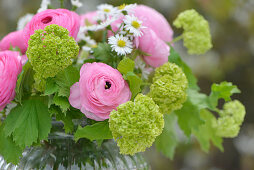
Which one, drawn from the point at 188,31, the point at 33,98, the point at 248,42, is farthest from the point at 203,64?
the point at 33,98

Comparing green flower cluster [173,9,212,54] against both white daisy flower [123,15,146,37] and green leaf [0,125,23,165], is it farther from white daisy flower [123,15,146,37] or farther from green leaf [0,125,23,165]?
green leaf [0,125,23,165]

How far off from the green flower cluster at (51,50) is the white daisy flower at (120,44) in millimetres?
55

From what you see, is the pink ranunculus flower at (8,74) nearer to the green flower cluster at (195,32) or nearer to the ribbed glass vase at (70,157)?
the ribbed glass vase at (70,157)

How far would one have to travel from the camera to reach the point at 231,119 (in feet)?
1.49

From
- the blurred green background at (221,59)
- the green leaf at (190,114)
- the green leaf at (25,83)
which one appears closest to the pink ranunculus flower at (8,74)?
the green leaf at (25,83)

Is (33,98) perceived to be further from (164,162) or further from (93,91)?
(164,162)

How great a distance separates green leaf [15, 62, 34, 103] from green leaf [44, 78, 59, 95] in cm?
3

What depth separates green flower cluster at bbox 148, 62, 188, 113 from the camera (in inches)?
14.2

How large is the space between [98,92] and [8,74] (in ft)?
0.35

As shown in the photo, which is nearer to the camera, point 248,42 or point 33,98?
point 33,98

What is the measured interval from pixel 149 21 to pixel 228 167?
1096mm

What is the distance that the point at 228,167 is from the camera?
137 cm

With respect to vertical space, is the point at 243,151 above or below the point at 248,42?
below

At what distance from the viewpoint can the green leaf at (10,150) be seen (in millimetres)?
376
